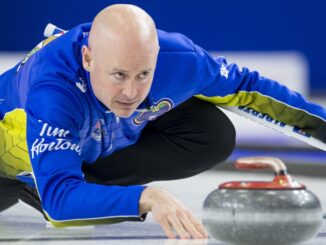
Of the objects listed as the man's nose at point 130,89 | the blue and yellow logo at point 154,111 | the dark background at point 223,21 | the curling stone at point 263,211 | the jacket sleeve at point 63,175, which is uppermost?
the man's nose at point 130,89

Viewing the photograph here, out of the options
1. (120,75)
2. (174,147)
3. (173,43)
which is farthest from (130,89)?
(174,147)

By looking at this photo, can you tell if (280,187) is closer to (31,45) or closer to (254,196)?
(254,196)

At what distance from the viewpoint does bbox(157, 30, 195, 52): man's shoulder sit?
2.76m

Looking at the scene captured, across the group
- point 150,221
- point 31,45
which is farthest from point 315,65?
point 150,221

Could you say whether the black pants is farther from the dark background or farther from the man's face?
the dark background

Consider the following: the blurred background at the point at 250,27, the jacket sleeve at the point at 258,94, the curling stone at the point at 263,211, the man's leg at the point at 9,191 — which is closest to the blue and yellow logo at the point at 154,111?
the jacket sleeve at the point at 258,94

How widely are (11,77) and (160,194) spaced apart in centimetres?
105

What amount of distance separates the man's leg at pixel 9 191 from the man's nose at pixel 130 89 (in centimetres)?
101

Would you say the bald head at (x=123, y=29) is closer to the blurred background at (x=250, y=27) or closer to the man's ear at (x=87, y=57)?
the man's ear at (x=87, y=57)

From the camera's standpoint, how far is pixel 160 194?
6.71 ft

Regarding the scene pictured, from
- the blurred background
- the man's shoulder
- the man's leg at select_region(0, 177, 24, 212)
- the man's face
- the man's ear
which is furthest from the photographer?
the blurred background

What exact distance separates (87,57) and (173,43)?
444mm

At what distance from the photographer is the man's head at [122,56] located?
7.37 feet

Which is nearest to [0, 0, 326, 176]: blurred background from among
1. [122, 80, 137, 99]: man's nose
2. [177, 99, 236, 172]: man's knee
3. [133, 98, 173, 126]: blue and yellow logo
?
[177, 99, 236, 172]: man's knee
